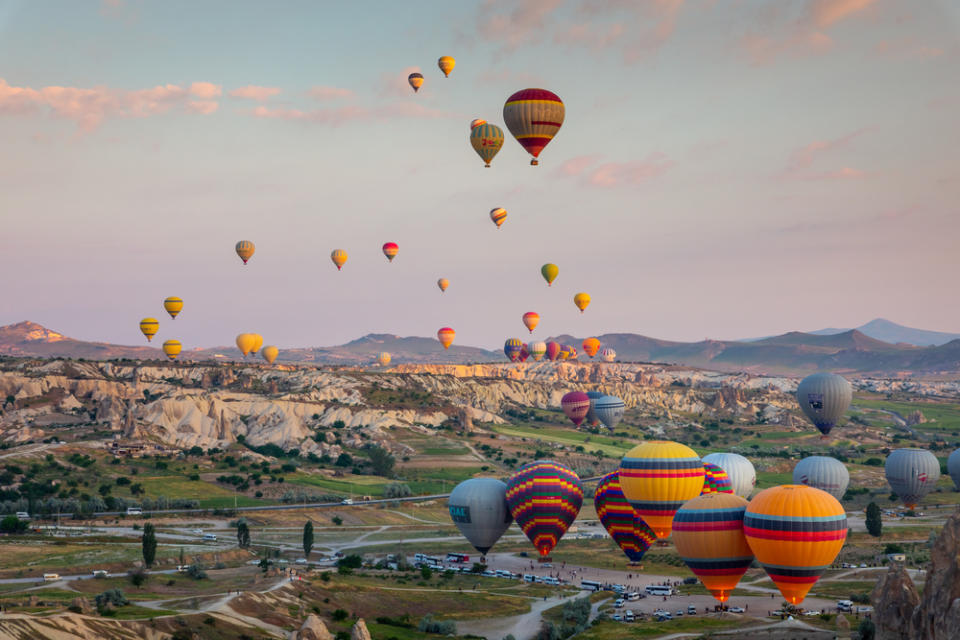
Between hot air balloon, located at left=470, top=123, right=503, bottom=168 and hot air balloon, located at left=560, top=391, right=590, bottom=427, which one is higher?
hot air balloon, located at left=470, top=123, right=503, bottom=168

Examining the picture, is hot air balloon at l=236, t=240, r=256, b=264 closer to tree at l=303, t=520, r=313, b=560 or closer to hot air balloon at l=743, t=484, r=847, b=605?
tree at l=303, t=520, r=313, b=560

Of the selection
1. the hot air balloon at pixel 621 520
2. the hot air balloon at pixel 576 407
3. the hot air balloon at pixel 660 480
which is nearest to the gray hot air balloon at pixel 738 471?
the hot air balloon at pixel 621 520

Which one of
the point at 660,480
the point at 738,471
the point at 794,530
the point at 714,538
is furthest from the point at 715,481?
the point at 794,530

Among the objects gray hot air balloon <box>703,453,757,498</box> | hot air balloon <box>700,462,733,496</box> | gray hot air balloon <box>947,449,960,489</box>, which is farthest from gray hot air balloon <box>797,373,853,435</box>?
hot air balloon <box>700,462,733,496</box>

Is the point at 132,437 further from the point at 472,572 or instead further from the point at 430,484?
the point at 472,572

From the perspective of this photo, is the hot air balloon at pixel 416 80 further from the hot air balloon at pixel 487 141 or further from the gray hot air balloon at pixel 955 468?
the gray hot air balloon at pixel 955 468

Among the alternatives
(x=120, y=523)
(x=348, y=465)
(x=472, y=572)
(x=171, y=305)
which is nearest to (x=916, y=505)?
(x=472, y=572)
